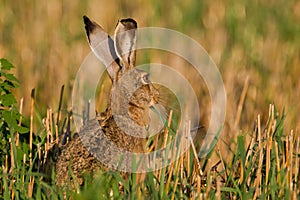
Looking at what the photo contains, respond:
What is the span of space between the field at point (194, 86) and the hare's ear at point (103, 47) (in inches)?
19.2

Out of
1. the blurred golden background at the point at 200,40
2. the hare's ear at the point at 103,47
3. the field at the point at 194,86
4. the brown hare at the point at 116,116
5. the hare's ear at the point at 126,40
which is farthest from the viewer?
the blurred golden background at the point at 200,40

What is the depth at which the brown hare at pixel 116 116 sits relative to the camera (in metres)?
4.72

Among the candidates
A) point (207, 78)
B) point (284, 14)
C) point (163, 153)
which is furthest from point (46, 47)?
point (163, 153)

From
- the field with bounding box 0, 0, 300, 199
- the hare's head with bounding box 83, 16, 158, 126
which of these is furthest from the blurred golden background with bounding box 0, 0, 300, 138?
the hare's head with bounding box 83, 16, 158, 126

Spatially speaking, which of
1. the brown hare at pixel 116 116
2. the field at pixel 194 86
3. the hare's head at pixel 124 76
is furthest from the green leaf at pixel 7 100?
the hare's head at pixel 124 76

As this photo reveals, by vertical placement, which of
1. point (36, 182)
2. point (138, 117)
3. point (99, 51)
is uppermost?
point (99, 51)

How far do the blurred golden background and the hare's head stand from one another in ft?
2.78

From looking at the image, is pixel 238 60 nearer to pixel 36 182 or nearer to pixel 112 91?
pixel 112 91

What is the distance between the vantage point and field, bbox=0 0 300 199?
4445 millimetres

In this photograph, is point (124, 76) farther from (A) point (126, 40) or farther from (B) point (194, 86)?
(B) point (194, 86)

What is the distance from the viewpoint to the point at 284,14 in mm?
8805

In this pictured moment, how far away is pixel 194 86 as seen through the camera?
705 centimetres

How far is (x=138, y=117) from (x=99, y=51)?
19.6 inches

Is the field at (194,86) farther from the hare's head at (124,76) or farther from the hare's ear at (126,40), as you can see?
the hare's ear at (126,40)
